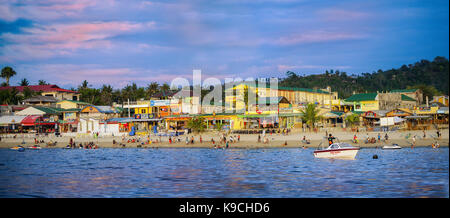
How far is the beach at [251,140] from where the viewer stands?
4844 cm

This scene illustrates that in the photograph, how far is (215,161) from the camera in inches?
1610

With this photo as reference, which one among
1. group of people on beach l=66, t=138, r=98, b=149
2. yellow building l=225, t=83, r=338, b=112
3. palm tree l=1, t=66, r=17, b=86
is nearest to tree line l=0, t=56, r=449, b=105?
palm tree l=1, t=66, r=17, b=86

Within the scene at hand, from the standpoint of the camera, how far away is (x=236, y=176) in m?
30.6

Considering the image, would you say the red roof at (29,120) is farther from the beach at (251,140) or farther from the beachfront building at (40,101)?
the beachfront building at (40,101)

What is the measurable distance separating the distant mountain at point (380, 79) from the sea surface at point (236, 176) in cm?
8694

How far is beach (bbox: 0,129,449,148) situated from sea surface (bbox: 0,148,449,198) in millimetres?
2679

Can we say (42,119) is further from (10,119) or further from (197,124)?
(197,124)

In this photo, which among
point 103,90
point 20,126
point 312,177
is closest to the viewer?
point 312,177

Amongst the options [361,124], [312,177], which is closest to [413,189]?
[312,177]

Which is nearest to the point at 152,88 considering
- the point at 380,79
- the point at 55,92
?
the point at 55,92

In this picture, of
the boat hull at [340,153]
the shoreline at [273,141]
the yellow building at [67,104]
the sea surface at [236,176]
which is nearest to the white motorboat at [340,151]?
the boat hull at [340,153]
